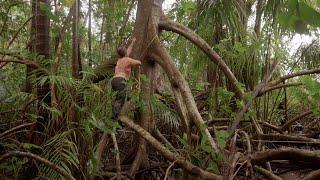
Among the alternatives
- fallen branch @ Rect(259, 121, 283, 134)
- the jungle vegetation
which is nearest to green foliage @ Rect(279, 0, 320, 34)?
the jungle vegetation

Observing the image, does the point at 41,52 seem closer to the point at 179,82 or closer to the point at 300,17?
the point at 179,82

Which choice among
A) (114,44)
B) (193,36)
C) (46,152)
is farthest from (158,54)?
(114,44)

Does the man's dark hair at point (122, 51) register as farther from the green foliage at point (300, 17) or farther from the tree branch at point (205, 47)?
the green foliage at point (300, 17)

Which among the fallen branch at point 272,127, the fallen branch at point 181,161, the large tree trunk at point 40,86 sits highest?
the large tree trunk at point 40,86

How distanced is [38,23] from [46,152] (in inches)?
51.5

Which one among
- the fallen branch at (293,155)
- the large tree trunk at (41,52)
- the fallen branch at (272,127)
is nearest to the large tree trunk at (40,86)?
the large tree trunk at (41,52)

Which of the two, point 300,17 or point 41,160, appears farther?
point 41,160

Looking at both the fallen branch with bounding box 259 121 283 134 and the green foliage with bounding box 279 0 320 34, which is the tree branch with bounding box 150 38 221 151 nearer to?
the fallen branch with bounding box 259 121 283 134

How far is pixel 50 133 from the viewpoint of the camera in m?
3.46

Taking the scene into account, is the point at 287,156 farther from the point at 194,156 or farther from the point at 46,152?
the point at 46,152

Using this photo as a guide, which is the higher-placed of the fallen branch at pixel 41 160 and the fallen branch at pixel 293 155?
the fallen branch at pixel 293 155

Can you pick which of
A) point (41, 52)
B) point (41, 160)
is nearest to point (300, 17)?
point (41, 160)

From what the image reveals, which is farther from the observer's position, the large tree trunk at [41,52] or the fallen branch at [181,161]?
the large tree trunk at [41,52]

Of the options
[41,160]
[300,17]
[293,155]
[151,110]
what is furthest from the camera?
[151,110]
